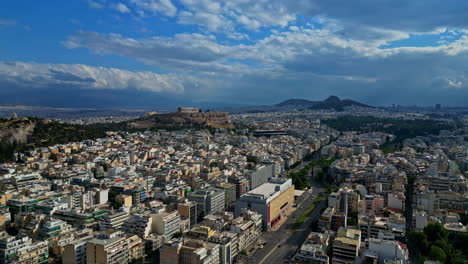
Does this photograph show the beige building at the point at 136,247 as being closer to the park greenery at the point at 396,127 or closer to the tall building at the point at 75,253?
the tall building at the point at 75,253

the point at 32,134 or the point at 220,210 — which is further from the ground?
the point at 32,134

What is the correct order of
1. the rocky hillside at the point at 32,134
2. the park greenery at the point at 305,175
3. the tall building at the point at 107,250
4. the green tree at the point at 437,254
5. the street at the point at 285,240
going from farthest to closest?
the rocky hillside at the point at 32,134 < the park greenery at the point at 305,175 < the street at the point at 285,240 < the green tree at the point at 437,254 < the tall building at the point at 107,250

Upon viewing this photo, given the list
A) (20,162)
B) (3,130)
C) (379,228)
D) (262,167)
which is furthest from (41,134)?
(379,228)

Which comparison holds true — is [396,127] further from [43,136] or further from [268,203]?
[43,136]

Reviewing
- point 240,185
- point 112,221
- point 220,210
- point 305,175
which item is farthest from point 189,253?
point 305,175

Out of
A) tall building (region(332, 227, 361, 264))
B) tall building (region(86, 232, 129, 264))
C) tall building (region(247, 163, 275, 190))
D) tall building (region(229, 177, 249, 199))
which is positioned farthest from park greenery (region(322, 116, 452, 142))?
tall building (region(86, 232, 129, 264))

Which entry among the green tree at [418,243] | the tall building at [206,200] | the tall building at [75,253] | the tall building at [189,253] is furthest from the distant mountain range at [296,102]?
the tall building at [75,253]

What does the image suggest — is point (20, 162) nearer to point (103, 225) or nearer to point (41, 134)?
point (41, 134)
